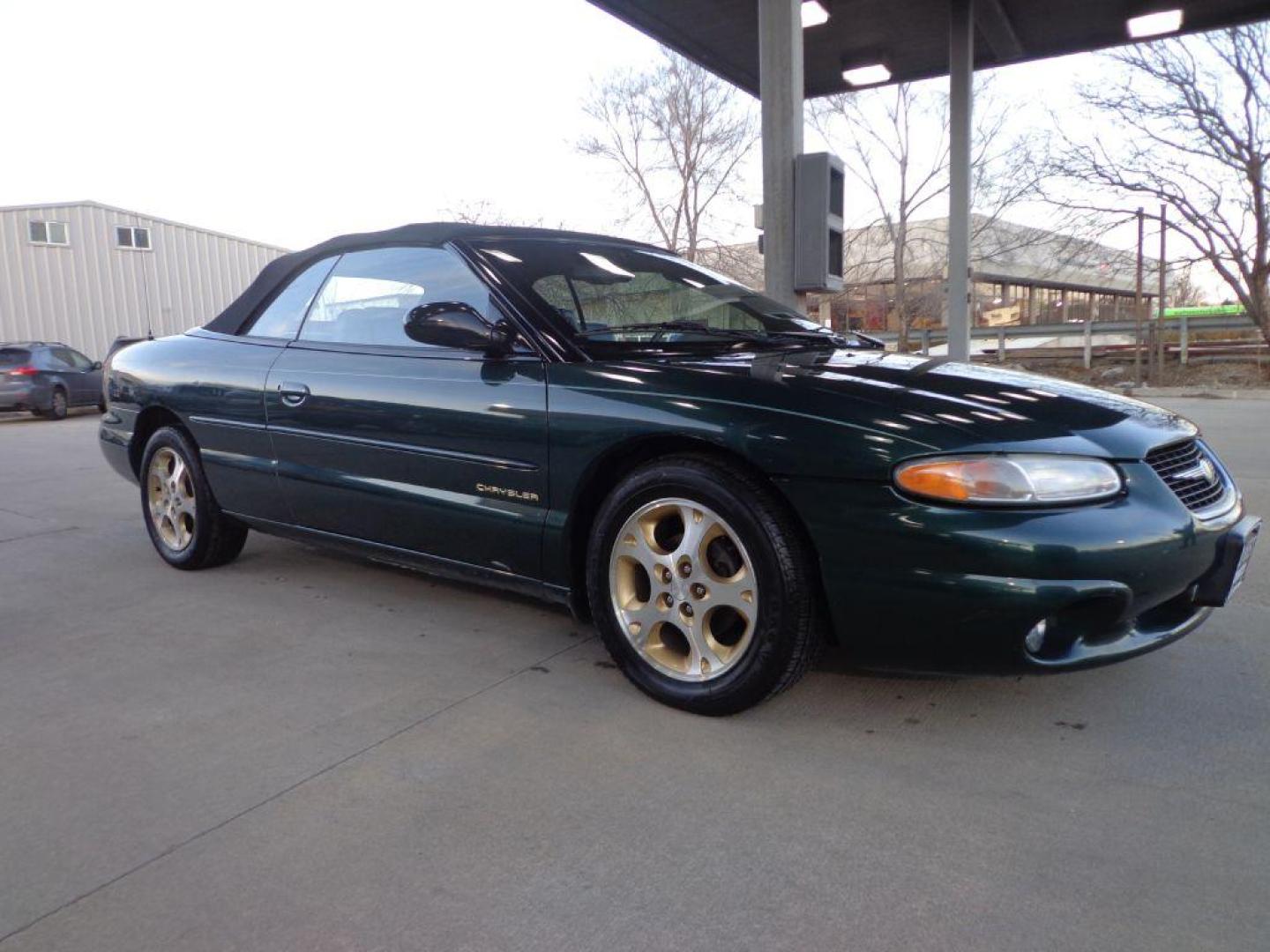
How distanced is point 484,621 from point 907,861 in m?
2.03

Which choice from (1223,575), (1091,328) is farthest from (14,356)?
(1091,328)

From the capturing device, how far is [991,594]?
2203mm

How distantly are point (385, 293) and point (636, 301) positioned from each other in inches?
38.8

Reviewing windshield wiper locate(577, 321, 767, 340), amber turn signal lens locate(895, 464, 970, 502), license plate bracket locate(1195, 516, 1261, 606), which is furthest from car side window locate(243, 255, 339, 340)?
license plate bracket locate(1195, 516, 1261, 606)

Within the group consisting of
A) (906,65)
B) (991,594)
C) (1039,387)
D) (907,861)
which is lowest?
(907,861)

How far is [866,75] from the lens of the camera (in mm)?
11641

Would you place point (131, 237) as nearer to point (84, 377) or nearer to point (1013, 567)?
point (84, 377)

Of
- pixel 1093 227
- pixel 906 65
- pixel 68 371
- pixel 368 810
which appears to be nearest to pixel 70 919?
pixel 368 810

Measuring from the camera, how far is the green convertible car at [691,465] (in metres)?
2.26

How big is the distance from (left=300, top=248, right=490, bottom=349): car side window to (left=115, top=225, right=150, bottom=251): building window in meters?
26.1

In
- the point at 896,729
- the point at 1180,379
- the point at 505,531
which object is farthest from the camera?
the point at 1180,379

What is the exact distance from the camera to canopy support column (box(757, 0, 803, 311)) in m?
7.38

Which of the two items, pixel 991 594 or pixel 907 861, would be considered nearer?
pixel 907 861

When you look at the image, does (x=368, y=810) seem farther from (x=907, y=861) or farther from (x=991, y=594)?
(x=991, y=594)
